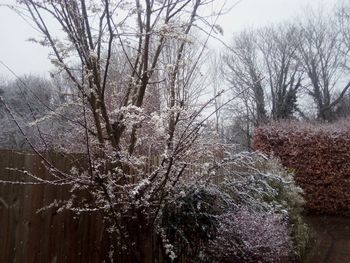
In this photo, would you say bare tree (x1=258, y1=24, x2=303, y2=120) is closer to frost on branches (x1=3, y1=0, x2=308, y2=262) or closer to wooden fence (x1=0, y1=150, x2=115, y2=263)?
frost on branches (x1=3, y1=0, x2=308, y2=262)

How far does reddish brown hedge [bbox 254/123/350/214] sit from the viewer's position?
10.4 metres

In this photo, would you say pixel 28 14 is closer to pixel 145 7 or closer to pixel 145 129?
pixel 145 7

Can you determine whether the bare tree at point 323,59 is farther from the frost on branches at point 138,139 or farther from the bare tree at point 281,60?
the frost on branches at point 138,139

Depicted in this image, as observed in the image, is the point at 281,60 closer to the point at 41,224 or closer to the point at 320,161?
the point at 320,161

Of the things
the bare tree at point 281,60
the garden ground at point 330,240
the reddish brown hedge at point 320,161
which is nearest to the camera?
the garden ground at point 330,240

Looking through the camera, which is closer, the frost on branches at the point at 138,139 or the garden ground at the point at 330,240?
the frost on branches at the point at 138,139

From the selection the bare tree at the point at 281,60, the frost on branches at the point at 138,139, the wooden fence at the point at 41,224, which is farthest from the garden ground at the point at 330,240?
the bare tree at the point at 281,60

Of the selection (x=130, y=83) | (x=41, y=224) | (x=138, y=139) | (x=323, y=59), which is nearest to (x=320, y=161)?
(x=138, y=139)

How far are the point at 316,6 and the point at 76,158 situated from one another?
2880cm

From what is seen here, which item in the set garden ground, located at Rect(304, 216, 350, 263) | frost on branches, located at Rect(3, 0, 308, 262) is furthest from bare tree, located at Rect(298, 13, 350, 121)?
frost on branches, located at Rect(3, 0, 308, 262)

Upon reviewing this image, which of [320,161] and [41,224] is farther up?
[320,161]

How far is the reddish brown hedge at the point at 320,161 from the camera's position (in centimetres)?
1038

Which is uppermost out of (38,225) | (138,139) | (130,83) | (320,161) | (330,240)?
(130,83)

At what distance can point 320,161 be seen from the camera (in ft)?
34.7
